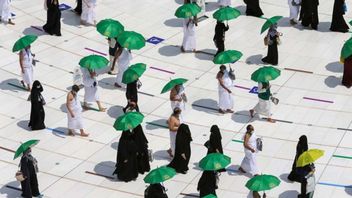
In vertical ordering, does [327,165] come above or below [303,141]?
below

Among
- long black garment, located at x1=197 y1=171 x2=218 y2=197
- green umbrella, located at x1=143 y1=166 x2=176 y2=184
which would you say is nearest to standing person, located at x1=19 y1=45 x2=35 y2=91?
long black garment, located at x1=197 y1=171 x2=218 y2=197

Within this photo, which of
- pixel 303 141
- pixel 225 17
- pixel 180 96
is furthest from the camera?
pixel 225 17

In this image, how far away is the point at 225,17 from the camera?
28031mm

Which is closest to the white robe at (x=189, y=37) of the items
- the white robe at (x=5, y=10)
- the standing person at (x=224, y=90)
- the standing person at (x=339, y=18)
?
the standing person at (x=224, y=90)

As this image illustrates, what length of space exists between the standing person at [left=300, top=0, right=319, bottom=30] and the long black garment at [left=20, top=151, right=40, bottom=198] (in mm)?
14955

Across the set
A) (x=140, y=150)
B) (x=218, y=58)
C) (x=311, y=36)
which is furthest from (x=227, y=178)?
(x=311, y=36)

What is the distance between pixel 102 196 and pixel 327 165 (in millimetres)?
6648

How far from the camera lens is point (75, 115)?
24.1m

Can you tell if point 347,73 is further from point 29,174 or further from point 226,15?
point 29,174

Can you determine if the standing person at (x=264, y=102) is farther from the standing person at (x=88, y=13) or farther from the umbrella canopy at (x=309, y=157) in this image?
the standing person at (x=88, y=13)

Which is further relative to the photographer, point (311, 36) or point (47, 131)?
point (311, 36)

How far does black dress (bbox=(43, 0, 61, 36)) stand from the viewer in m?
30.4

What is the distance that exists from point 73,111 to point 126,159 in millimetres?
3007

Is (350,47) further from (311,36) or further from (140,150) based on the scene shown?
(140,150)
